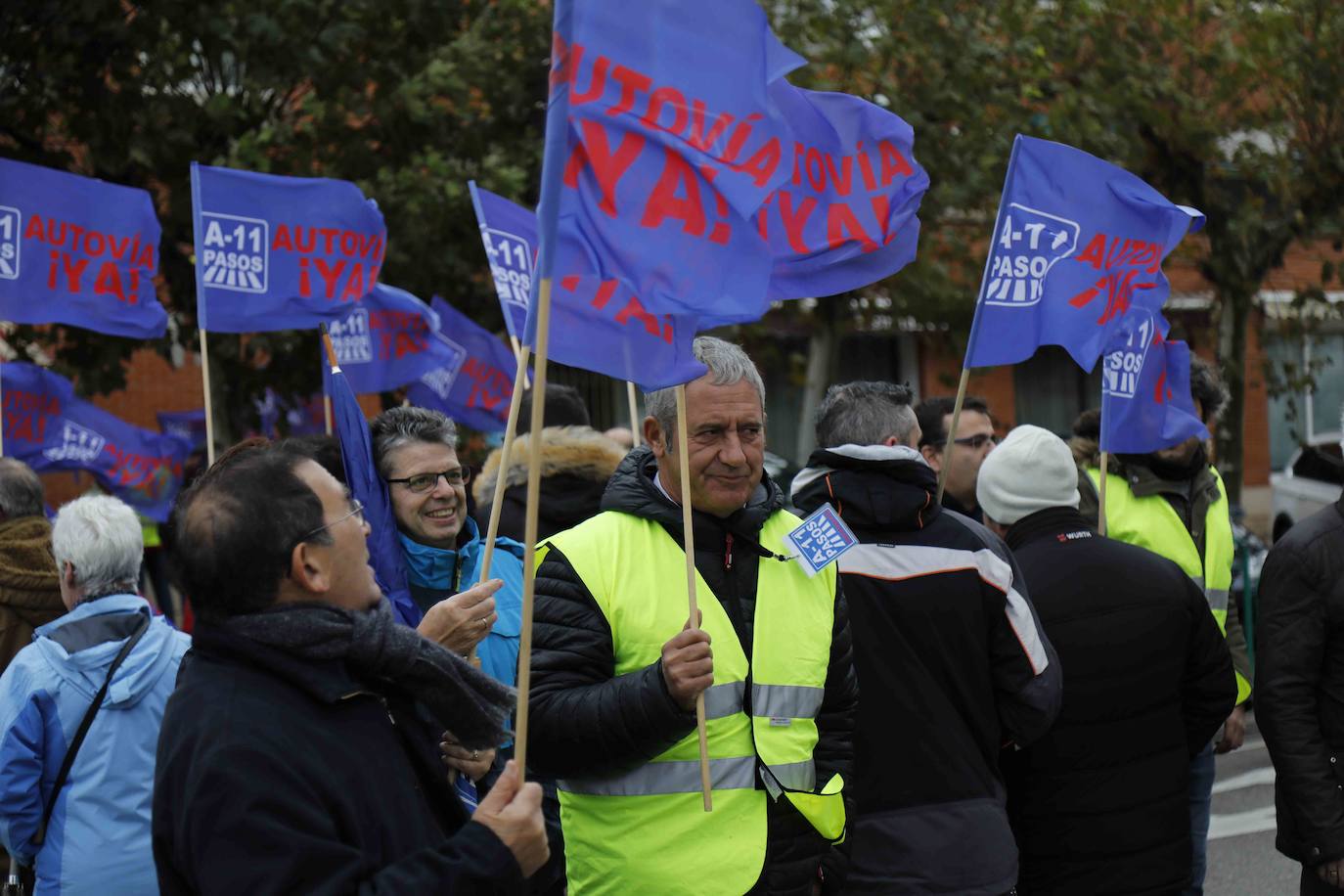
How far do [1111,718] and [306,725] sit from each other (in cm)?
253

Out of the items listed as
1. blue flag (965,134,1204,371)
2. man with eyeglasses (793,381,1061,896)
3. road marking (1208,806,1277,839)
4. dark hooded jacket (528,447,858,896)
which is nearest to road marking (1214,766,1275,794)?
road marking (1208,806,1277,839)

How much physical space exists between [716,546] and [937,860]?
93 centimetres

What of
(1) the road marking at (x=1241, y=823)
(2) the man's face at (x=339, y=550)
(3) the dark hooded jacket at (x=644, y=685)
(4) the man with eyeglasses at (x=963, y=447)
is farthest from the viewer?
(1) the road marking at (x=1241, y=823)

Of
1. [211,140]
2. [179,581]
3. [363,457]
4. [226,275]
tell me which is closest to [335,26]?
[211,140]

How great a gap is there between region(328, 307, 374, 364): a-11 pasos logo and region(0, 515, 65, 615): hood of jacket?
11.6 feet

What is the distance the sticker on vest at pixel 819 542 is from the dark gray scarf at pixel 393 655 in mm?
962

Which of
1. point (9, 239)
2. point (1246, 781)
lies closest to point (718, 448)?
point (9, 239)

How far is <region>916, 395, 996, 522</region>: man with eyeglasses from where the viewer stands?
620cm

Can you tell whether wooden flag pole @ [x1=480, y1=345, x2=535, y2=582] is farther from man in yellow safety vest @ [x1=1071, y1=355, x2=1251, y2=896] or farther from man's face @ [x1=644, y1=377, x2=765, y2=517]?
man in yellow safety vest @ [x1=1071, y1=355, x2=1251, y2=896]

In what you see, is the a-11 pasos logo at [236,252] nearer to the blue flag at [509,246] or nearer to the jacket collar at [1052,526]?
the blue flag at [509,246]

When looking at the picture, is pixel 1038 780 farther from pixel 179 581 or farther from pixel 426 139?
pixel 426 139

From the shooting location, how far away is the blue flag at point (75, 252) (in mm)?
6734

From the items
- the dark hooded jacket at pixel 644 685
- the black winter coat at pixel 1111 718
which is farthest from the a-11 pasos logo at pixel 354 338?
the dark hooded jacket at pixel 644 685

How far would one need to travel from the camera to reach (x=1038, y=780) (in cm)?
414
